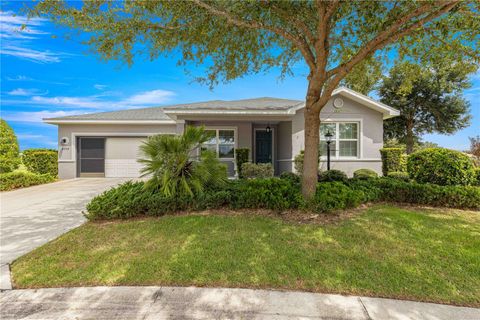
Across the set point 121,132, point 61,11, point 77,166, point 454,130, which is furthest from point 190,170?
point 454,130

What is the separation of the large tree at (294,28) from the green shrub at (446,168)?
2653mm

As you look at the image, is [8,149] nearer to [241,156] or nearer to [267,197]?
[241,156]

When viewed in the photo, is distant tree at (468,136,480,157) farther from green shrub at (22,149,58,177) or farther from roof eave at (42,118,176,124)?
green shrub at (22,149,58,177)

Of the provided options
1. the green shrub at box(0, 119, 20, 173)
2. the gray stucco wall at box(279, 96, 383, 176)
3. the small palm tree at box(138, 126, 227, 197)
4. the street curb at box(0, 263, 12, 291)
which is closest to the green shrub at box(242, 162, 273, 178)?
the gray stucco wall at box(279, 96, 383, 176)

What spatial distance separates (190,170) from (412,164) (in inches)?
271

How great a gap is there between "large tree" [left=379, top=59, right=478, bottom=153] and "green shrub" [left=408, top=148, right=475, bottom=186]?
1355 cm

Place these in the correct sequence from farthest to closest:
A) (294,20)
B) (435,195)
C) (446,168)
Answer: (446,168) → (435,195) → (294,20)

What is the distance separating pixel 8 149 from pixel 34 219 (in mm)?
8978

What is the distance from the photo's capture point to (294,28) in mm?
5902

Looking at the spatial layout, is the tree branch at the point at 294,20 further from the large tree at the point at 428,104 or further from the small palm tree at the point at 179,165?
the large tree at the point at 428,104

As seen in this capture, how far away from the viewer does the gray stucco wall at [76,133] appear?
1300 centimetres

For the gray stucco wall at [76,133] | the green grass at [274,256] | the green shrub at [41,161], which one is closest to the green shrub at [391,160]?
the green grass at [274,256]

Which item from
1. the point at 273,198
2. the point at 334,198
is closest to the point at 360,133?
the point at 334,198

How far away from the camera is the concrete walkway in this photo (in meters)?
3.97
